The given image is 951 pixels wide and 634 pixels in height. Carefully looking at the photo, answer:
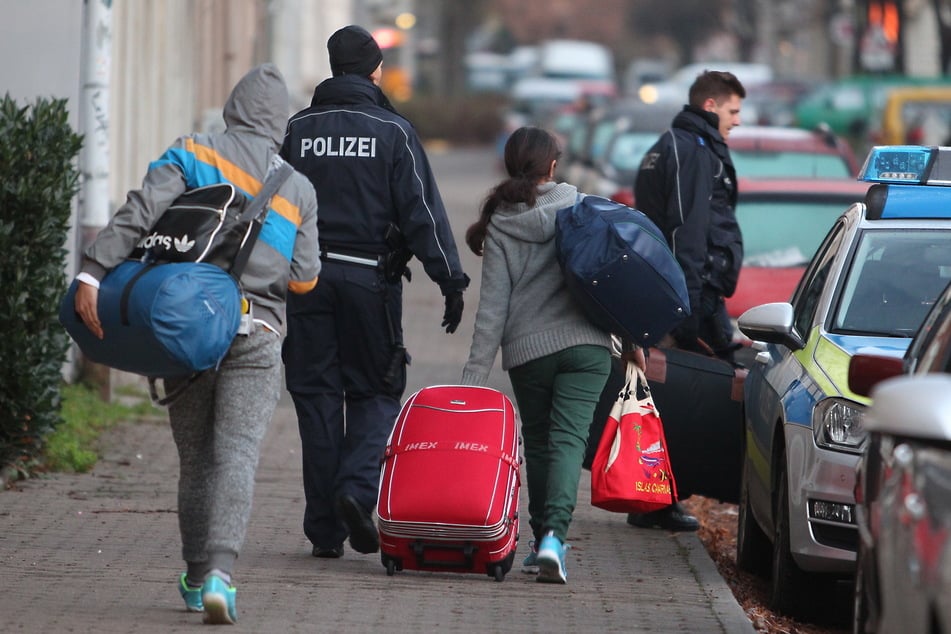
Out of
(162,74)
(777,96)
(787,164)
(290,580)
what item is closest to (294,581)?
(290,580)

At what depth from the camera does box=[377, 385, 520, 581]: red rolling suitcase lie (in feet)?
22.3

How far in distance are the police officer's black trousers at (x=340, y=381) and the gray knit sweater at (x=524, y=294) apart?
16.9 inches

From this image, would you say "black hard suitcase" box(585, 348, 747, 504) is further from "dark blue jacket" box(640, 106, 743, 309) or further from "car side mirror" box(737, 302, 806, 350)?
"car side mirror" box(737, 302, 806, 350)

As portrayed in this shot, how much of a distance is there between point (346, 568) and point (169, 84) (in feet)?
29.4

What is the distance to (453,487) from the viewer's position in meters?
6.81

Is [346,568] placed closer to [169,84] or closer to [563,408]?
[563,408]

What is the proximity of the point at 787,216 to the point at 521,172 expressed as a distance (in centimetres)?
483

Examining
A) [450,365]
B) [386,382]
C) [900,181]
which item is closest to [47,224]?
[386,382]

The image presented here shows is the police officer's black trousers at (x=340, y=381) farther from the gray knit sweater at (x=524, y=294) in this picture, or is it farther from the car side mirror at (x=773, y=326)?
the car side mirror at (x=773, y=326)

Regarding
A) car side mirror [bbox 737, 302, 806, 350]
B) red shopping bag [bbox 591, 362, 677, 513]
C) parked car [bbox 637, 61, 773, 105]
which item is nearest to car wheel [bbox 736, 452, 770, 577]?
red shopping bag [bbox 591, 362, 677, 513]

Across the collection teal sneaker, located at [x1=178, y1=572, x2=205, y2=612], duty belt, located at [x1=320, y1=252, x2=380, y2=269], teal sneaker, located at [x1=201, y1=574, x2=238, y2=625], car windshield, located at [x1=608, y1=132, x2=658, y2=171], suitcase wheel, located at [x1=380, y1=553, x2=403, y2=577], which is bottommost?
car windshield, located at [x1=608, y1=132, x2=658, y2=171]

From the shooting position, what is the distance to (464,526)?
6.79m

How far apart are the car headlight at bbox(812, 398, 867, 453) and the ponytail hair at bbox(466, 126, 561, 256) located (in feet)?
4.44

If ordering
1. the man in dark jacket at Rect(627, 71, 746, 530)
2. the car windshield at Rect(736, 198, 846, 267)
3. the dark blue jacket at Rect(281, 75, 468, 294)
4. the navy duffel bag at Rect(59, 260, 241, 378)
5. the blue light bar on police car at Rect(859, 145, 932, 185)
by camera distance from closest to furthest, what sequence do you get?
the navy duffel bag at Rect(59, 260, 241, 378) < the dark blue jacket at Rect(281, 75, 468, 294) < the blue light bar on police car at Rect(859, 145, 932, 185) < the man in dark jacket at Rect(627, 71, 746, 530) < the car windshield at Rect(736, 198, 846, 267)
